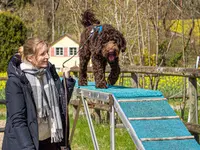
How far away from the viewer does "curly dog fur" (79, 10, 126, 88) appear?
4525mm

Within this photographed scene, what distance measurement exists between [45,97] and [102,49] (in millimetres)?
978

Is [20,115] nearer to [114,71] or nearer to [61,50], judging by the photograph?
[114,71]

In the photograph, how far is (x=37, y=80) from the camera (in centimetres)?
384

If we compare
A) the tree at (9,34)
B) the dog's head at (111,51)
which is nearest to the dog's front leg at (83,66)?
the dog's head at (111,51)

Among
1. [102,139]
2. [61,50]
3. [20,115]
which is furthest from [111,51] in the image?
[61,50]

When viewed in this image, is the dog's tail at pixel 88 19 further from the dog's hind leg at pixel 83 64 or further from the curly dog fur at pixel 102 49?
the dog's hind leg at pixel 83 64

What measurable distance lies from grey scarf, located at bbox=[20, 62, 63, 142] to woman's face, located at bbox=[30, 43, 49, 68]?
0.04 m

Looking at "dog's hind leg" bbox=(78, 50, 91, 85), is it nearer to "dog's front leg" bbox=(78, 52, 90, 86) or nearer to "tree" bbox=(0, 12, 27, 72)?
"dog's front leg" bbox=(78, 52, 90, 86)

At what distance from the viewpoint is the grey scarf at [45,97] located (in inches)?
150

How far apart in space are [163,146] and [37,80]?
121cm

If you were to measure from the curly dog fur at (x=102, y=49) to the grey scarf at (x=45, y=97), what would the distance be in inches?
32.0

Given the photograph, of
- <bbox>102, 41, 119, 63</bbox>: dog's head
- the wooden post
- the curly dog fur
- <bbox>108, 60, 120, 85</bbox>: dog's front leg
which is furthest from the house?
<bbox>102, 41, 119, 63</bbox>: dog's head

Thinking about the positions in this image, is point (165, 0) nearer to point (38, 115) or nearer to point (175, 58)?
point (38, 115)

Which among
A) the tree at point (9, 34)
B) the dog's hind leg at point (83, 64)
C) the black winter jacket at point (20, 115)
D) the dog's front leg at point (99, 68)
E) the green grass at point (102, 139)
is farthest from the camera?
the tree at point (9, 34)
